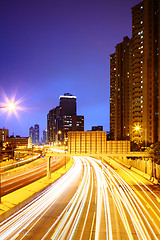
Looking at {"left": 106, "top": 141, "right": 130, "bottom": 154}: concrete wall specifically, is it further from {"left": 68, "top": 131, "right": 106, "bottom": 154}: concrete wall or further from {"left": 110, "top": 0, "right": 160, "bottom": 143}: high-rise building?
{"left": 110, "top": 0, "right": 160, "bottom": 143}: high-rise building

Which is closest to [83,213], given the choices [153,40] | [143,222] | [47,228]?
[47,228]

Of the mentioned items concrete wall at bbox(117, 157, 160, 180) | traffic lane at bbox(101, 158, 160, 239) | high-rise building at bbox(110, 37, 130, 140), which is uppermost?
high-rise building at bbox(110, 37, 130, 140)

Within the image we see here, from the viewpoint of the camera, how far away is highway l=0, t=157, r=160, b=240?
13039mm

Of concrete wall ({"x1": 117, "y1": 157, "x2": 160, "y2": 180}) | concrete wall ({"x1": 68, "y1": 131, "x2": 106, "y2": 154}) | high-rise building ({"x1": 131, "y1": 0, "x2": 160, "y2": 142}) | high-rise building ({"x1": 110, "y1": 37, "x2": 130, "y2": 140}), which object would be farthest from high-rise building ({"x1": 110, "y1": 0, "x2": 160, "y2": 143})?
concrete wall ({"x1": 68, "y1": 131, "x2": 106, "y2": 154})

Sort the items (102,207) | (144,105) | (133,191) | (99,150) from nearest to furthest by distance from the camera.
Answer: (102,207) → (133,191) → (99,150) → (144,105)

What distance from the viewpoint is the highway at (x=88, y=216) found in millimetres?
13039

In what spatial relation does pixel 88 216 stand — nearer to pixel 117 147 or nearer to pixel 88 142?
pixel 88 142

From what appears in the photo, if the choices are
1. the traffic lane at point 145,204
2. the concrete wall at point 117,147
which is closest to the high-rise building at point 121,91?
the concrete wall at point 117,147

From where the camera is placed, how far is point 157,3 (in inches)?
3438

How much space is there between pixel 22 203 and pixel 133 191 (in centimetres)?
1421

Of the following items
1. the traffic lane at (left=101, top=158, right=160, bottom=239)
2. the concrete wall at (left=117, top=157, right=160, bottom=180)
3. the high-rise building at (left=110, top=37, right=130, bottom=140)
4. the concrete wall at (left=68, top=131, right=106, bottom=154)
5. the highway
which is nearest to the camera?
the highway

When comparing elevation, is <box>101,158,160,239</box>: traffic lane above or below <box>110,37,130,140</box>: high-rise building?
below

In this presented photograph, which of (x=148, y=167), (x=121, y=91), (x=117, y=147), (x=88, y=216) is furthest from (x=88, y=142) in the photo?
(x=121, y=91)

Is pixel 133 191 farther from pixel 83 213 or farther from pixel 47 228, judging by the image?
pixel 47 228
